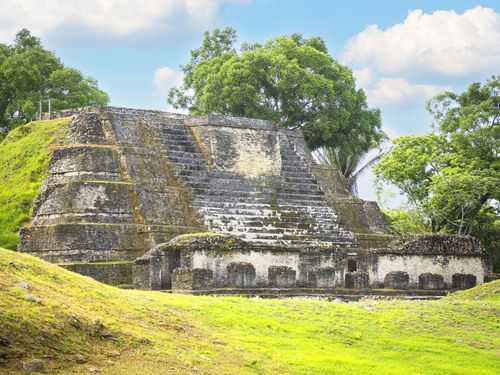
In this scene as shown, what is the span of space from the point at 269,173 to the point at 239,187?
2.12 metres

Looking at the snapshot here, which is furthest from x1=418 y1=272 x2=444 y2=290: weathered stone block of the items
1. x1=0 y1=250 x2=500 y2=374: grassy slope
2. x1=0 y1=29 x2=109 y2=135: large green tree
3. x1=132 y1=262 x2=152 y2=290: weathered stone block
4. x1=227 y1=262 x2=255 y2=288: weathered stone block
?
x1=0 y1=29 x2=109 y2=135: large green tree

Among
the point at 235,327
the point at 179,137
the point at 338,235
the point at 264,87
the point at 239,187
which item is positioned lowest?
the point at 235,327

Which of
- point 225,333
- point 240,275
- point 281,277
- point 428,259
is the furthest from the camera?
point 428,259

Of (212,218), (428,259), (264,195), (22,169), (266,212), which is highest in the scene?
(22,169)

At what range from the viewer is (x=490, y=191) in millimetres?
31000

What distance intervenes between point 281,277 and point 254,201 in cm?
593

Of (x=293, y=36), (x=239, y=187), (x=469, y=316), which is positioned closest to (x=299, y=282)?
(x=239, y=187)

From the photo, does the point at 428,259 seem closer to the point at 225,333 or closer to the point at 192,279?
the point at 192,279

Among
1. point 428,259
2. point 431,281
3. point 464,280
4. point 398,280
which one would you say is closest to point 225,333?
point 398,280

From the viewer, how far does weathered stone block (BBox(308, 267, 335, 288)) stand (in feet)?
69.9

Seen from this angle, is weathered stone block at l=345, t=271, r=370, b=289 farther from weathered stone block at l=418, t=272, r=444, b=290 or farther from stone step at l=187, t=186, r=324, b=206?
stone step at l=187, t=186, r=324, b=206

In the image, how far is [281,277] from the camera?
67.8ft

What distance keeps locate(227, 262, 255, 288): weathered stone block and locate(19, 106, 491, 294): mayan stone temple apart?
3cm

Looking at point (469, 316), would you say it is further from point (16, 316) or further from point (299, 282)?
point (16, 316)
